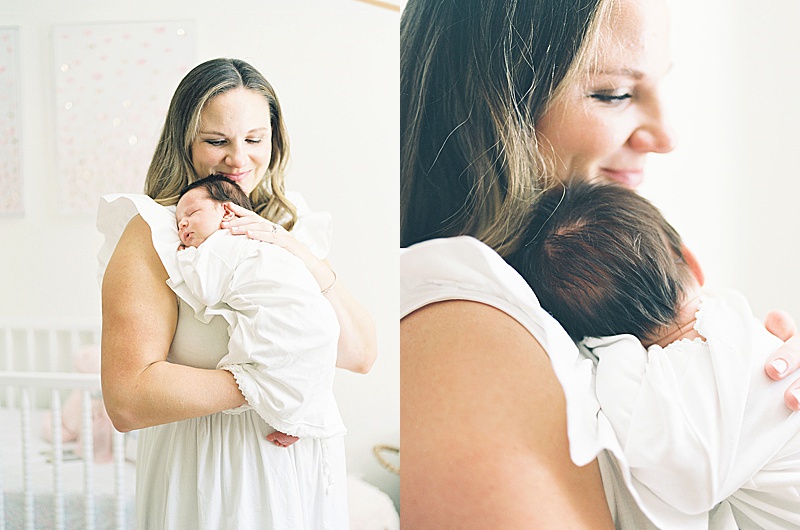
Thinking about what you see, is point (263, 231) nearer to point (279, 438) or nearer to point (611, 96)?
point (279, 438)

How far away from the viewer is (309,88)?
1.44 m

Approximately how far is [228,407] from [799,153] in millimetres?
1269

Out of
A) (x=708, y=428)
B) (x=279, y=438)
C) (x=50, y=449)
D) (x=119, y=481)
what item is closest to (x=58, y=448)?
(x=50, y=449)

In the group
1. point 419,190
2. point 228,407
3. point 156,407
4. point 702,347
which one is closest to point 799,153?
point 702,347

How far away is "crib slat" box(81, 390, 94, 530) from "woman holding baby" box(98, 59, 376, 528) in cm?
13

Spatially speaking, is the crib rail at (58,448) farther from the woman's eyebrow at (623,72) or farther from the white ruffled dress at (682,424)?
the woman's eyebrow at (623,72)

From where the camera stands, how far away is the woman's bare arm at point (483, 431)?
130 cm

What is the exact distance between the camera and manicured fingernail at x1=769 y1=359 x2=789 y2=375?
128 cm

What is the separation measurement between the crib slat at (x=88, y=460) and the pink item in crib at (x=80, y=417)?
0.02 metres

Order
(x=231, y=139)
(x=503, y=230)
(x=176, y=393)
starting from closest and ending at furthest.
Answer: (x=176, y=393)
(x=231, y=139)
(x=503, y=230)

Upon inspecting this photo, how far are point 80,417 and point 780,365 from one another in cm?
142

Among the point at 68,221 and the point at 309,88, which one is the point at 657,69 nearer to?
the point at 309,88

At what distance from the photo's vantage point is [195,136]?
1.34 metres

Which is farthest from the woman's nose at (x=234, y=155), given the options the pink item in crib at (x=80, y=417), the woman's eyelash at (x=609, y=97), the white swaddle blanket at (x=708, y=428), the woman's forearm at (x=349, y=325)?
the white swaddle blanket at (x=708, y=428)
